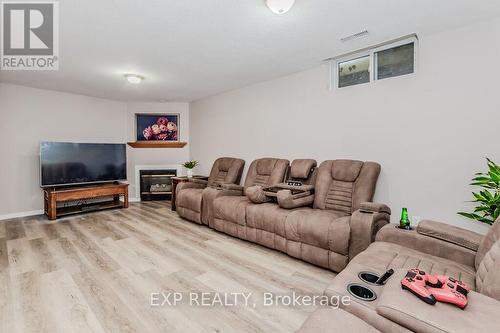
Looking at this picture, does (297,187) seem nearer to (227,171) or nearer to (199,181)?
(227,171)

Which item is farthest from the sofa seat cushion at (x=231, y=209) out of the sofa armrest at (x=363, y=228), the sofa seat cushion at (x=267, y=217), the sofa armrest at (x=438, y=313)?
the sofa armrest at (x=438, y=313)

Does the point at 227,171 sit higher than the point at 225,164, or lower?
lower

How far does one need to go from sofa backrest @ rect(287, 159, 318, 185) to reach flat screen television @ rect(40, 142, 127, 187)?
3.68m

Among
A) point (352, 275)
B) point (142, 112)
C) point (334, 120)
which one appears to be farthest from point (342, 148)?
point (142, 112)

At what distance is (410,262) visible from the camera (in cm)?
157

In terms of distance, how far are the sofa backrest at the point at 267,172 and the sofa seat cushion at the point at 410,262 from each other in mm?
1832

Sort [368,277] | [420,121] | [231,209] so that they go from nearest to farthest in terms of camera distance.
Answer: [368,277], [420,121], [231,209]

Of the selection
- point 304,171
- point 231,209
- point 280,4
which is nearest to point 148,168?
point 231,209

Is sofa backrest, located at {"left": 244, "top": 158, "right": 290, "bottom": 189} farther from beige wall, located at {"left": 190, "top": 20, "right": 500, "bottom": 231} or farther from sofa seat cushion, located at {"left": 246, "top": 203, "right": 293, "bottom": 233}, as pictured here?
sofa seat cushion, located at {"left": 246, "top": 203, "right": 293, "bottom": 233}

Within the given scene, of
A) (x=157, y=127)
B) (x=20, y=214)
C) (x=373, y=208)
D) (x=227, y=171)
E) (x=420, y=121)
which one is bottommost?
(x=20, y=214)

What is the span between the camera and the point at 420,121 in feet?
8.40

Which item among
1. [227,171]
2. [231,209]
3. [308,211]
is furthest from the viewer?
[227,171]

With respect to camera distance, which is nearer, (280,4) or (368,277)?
(368,277)

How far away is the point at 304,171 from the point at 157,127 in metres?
3.95
